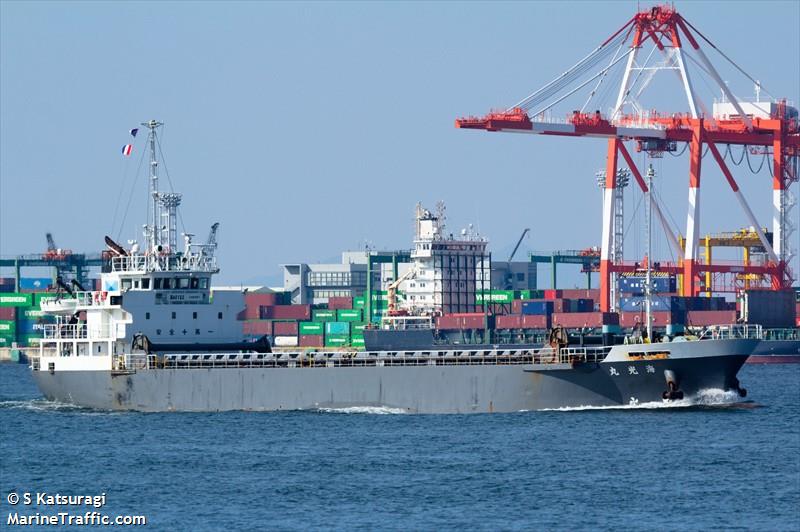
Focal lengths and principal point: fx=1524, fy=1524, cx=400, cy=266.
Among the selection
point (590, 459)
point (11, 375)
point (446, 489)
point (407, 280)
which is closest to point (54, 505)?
point (446, 489)

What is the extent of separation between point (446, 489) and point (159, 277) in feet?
80.3

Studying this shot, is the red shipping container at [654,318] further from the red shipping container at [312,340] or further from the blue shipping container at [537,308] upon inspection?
the red shipping container at [312,340]

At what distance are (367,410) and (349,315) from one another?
87.2 metres

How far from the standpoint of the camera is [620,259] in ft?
421

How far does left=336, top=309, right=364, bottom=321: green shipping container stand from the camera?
141 m

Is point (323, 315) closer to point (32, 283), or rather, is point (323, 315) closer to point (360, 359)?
point (32, 283)

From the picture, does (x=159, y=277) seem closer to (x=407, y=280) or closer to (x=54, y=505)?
(x=54, y=505)

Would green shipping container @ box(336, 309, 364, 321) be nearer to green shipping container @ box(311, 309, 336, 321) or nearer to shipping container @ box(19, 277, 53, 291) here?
green shipping container @ box(311, 309, 336, 321)

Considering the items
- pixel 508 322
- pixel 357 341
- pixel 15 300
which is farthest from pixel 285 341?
pixel 15 300

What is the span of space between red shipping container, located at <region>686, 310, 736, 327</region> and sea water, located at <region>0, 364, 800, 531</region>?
54608mm

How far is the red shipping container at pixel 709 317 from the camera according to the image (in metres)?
111

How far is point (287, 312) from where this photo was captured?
453ft

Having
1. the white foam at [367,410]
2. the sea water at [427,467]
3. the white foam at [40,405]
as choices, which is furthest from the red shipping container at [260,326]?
the white foam at [367,410]

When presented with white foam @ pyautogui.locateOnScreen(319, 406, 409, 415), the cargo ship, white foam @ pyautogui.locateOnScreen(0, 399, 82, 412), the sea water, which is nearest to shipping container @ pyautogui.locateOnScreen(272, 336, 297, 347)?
white foam @ pyautogui.locateOnScreen(0, 399, 82, 412)
